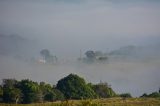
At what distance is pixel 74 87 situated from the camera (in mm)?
189000

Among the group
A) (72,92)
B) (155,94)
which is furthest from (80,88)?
(155,94)

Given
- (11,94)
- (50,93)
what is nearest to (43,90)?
(50,93)

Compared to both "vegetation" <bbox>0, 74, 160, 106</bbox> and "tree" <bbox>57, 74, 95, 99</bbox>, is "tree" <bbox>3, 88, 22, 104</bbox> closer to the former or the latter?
"vegetation" <bbox>0, 74, 160, 106</bbox>

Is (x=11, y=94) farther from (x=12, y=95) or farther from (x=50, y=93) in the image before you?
(x=50, y=93)

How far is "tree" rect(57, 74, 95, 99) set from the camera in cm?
18421

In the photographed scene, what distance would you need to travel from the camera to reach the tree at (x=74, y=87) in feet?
604

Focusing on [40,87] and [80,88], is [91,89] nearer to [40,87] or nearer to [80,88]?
[80,88]

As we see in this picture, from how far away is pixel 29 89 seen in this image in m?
171

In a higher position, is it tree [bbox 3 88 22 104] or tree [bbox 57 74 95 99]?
tree [bbox 57 74 95 99]

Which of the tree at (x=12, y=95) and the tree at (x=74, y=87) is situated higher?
the tree at (x=74, y=87)

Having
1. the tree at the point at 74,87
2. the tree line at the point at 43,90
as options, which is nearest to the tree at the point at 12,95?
the tree line at the point at 43,90

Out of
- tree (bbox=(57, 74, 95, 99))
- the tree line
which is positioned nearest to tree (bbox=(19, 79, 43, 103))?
the tree line

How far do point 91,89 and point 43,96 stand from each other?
31.9 metres

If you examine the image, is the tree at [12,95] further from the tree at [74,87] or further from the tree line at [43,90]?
the tree at [74,87]
